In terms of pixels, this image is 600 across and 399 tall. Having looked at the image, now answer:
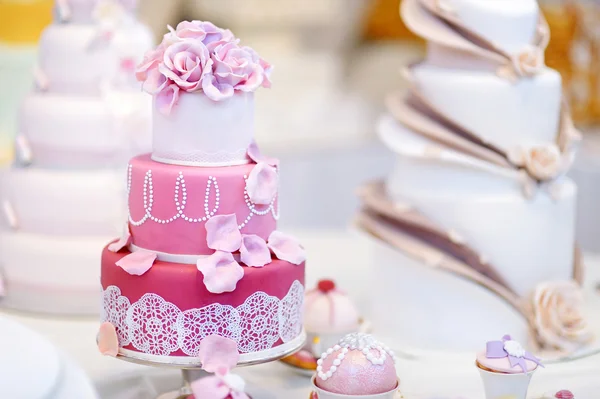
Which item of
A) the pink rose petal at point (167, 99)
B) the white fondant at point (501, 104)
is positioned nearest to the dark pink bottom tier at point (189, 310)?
the pink rose petal at point (167, 99)

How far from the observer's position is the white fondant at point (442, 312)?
1.66m

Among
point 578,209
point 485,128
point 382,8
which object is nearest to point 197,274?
point 485,128

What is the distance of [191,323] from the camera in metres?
1.30

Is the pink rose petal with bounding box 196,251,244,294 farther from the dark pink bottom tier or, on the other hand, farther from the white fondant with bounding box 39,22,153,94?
the white fondant with bounding box 39,22,153,94

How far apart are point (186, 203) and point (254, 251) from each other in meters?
0.12

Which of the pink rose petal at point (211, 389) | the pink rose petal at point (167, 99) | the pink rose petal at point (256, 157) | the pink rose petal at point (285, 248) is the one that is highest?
the pink rose petal at point (167, 99)

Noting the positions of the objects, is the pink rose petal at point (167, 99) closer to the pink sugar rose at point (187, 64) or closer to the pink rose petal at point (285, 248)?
the pink sugar rose at point (187, 64)

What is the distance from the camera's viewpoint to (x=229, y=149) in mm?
1362

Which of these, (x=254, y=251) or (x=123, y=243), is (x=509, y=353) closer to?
(x=254, y=251)

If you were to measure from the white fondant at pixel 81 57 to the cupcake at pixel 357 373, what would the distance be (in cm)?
89

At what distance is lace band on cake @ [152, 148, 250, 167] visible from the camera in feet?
4.43

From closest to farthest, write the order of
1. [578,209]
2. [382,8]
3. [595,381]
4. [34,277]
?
[595,381] → [34,277] → [578,209] → [382,8]

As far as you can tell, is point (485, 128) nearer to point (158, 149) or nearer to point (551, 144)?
point (551, 144)

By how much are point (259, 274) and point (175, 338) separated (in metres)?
0.14
